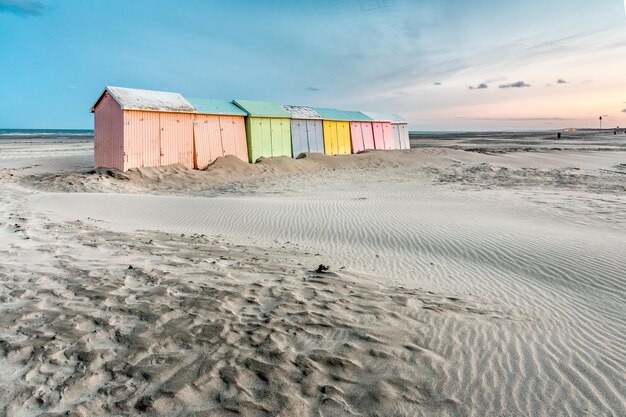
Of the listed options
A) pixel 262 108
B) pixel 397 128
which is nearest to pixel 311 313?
pixel 262 108

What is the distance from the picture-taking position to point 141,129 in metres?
16.6

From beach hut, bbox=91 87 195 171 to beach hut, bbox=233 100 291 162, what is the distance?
3.20 meters

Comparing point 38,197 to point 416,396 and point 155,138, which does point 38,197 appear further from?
point 416,396

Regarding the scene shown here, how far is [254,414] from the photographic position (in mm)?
2635

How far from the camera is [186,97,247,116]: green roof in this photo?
19.0 meters

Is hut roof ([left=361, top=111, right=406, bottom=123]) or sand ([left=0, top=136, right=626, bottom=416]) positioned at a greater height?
Result: hut roof ([left=361, top=111, right=406, bottom=123])

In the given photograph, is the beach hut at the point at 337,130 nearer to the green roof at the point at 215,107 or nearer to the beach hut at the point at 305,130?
the beach hut at the point at 305,130

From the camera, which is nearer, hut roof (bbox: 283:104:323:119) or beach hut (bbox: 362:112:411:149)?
hut roof (bbox: 283:104:323:119)

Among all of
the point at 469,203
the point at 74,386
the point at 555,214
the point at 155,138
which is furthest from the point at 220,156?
the point at 74,386

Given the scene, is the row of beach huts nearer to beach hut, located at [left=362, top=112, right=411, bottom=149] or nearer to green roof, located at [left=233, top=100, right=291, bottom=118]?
green roof, located at [left=233, top=100, right=291, bottom=118]

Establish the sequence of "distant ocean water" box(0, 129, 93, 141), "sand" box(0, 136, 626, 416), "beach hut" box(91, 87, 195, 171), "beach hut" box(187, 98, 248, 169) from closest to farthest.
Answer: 1. "sand" box(0, 136, 626, 416)
2. "beach hut" box(91, 87, 195, 171)
3. "beach hut" box(187, 98, 248, 169)
4. "distant ocean water" box(0, 129, 93, 141)

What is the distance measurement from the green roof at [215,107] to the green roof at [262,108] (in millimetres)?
364

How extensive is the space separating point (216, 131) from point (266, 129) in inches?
113

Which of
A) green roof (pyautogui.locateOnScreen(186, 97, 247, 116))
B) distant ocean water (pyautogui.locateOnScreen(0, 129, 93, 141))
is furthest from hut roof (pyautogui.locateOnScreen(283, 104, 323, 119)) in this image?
distant ocean water (pyautogui.locateOnScreen(0, 129, 93, 141))
